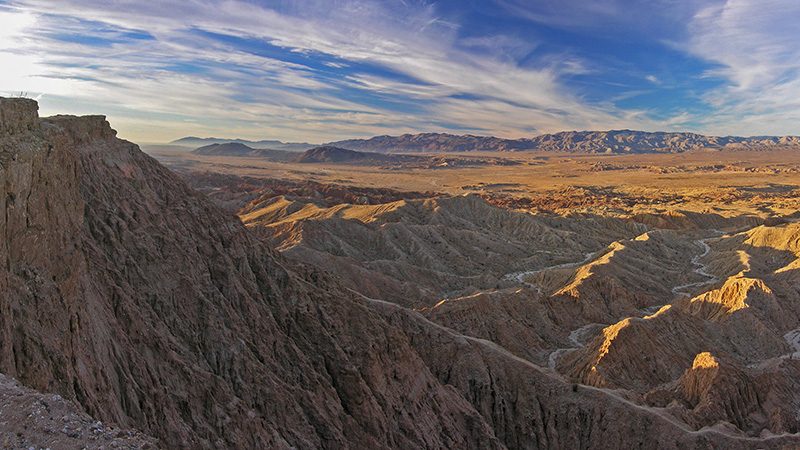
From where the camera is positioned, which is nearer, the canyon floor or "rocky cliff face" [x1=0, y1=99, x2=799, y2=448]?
"rocky cliff face" [x1=0, y1=99, x2=799, y2=448]

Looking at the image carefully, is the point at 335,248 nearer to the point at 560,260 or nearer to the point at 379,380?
the point at 560,260

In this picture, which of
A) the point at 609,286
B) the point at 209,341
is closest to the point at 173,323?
the point at 209,341

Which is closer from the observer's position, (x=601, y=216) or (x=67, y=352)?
(x=67, y=352)

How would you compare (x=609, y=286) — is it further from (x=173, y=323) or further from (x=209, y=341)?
(x=173, y=323)

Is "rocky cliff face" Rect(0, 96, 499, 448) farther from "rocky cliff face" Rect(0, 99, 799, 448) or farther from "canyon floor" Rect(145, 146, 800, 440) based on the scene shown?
"canyon floor" Rect(145, 146, 800, 440)

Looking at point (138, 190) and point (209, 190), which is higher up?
point (138, 190)

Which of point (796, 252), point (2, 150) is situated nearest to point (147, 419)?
point (2, 150)

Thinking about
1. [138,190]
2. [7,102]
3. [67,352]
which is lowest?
[67,352]

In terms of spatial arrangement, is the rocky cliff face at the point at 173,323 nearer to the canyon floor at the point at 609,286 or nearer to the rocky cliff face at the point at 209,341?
the rocky cliff face at the point at 209,341

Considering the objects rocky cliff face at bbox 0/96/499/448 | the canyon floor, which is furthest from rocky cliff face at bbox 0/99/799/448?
the canyon floor
